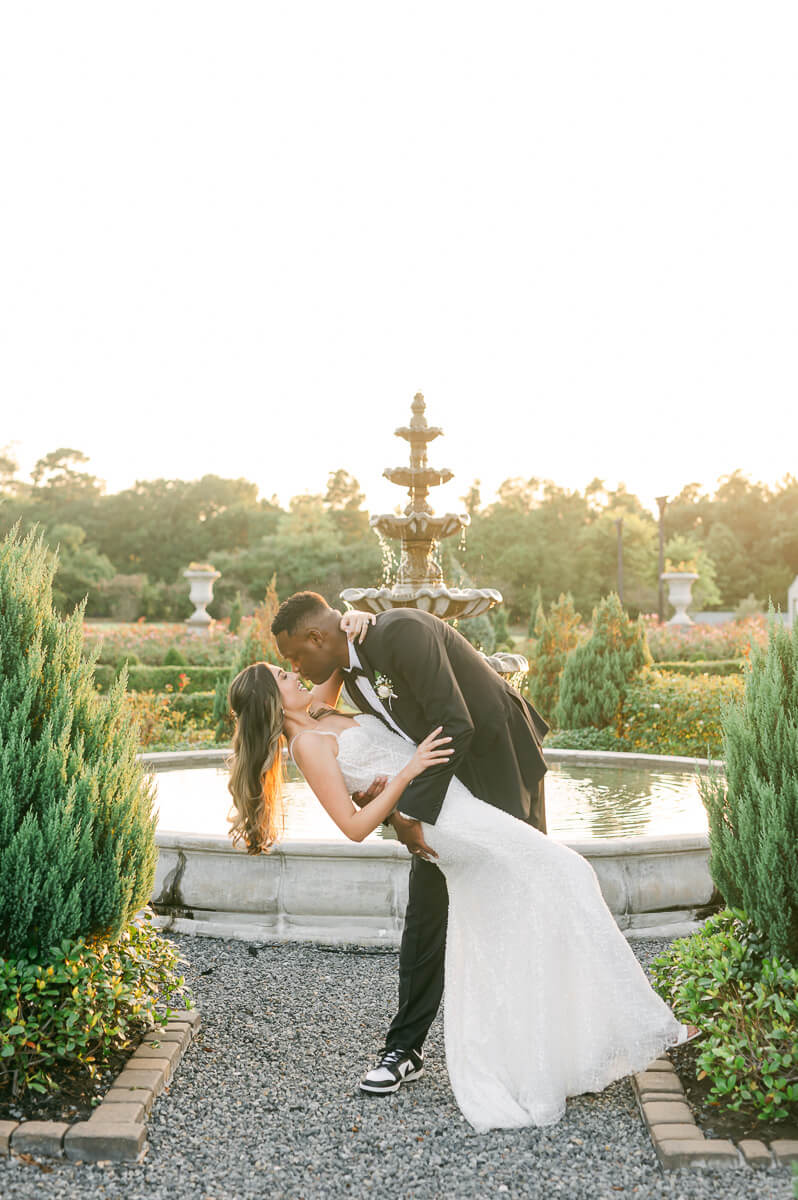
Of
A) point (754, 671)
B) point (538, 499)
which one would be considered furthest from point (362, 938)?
point (538, 499)

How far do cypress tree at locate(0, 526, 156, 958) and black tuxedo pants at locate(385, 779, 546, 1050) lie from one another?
3.22 ft

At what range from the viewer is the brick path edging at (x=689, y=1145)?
2.93 meters

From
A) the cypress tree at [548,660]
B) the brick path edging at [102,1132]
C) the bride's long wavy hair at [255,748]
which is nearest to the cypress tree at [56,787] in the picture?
the bride's long wavy hair at [255,748]

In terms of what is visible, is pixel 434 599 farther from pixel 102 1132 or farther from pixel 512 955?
pixel 102 1132

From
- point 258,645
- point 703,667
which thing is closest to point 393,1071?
point 258,645

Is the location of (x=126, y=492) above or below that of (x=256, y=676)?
above

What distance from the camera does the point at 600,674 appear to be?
12172 mm

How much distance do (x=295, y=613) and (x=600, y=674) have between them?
9314 millimetres

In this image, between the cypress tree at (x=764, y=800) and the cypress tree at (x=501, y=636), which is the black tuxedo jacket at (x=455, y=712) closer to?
the cypress tree at (x=764, y=800)

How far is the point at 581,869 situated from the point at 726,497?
60121 millimetres

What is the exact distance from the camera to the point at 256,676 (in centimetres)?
353

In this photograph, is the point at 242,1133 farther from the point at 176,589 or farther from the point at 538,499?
the point at 538,499

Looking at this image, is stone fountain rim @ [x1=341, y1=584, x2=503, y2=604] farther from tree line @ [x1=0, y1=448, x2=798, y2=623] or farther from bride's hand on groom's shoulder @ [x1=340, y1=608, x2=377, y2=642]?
tree line @ [x1=0, y1=448, x2=798, y2=623]

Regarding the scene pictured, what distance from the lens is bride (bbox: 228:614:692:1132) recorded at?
10.8 ft
